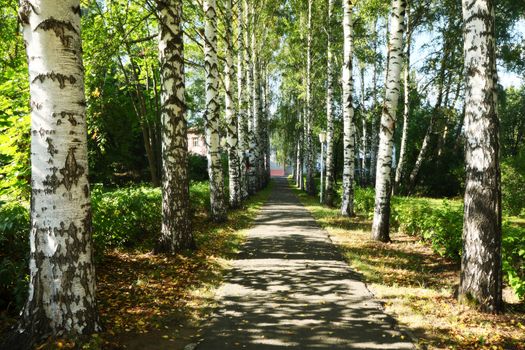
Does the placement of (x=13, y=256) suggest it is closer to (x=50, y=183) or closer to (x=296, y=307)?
(x=50, y=183)

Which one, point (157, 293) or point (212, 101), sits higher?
point (212, 101)

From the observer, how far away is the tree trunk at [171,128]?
8.00 m

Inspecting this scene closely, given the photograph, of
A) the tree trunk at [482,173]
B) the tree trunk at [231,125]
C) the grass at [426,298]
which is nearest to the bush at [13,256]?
the grass at [426,298]

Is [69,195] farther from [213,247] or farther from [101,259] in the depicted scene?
[213,247]

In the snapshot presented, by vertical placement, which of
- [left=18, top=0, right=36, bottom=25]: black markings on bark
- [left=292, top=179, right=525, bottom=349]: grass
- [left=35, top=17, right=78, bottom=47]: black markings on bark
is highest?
[left=18, top=0, right=36, bottom=25]: black markings on bark

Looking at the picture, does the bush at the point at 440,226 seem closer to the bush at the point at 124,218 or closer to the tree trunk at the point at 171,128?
the tree trunk at the point at 171,128

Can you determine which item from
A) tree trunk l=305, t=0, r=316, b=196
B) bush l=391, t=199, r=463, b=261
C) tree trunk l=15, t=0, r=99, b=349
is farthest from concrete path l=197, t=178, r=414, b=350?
tree trunk l=305, t=0, r=316, b=196

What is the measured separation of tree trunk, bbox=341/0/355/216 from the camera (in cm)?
1375

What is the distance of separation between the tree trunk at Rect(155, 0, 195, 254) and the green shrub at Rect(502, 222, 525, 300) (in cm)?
585

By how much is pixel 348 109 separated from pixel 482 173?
10.0 meters

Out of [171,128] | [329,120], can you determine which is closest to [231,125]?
[329,120]

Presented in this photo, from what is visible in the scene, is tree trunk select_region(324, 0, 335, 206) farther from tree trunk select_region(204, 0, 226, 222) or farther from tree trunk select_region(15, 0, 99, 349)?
tree trunk select_region(15, 0, 99, 349)

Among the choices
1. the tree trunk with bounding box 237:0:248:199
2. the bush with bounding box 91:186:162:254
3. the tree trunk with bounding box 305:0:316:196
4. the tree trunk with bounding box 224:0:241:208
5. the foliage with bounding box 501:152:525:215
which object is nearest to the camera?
the bush with bounding box 91:186:162:254

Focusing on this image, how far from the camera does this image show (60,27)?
3.73 m
